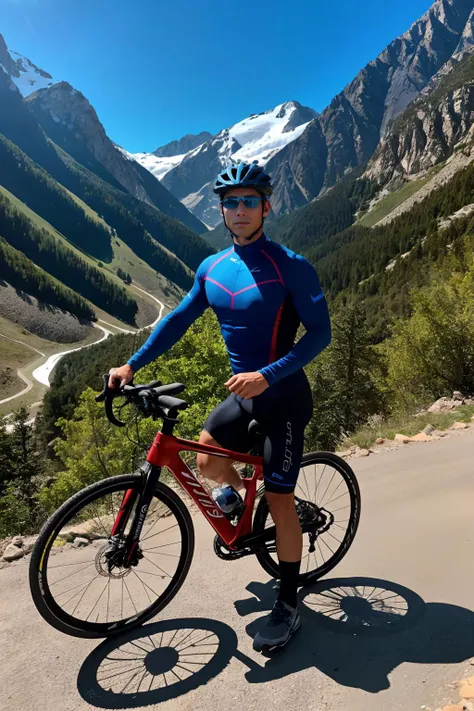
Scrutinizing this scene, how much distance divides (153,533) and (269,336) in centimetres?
210

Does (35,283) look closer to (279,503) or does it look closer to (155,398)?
(155,398)

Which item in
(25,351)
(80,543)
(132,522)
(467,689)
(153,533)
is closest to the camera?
(467,689)

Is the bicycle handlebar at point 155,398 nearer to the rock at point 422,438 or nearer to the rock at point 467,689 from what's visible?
the rock at point 467,689

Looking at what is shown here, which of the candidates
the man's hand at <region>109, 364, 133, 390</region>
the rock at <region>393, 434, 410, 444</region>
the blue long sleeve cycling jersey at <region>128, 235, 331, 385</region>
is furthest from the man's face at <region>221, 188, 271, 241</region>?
the rock at <region>393, 434, 410, 444</region>

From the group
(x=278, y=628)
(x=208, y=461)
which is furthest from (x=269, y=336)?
(x=278, y=628)

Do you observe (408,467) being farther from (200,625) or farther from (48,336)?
(48,336)

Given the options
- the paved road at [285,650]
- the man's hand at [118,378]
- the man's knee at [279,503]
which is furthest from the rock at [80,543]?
the man's knee at [279,503]

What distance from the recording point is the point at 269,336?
352 cm

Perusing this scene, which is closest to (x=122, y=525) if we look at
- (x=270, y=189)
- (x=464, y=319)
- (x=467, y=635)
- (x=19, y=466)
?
(x=467, y=635)

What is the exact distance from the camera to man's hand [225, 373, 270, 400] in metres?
3.04

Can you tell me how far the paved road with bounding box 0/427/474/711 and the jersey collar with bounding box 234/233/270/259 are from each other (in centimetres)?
318

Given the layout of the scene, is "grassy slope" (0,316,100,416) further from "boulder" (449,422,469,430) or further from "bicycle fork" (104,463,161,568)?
"bicycle fork" (104,463,161,568)

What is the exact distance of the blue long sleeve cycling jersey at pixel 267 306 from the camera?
3.36 metres

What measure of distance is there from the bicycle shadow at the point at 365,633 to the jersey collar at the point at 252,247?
3.18m
